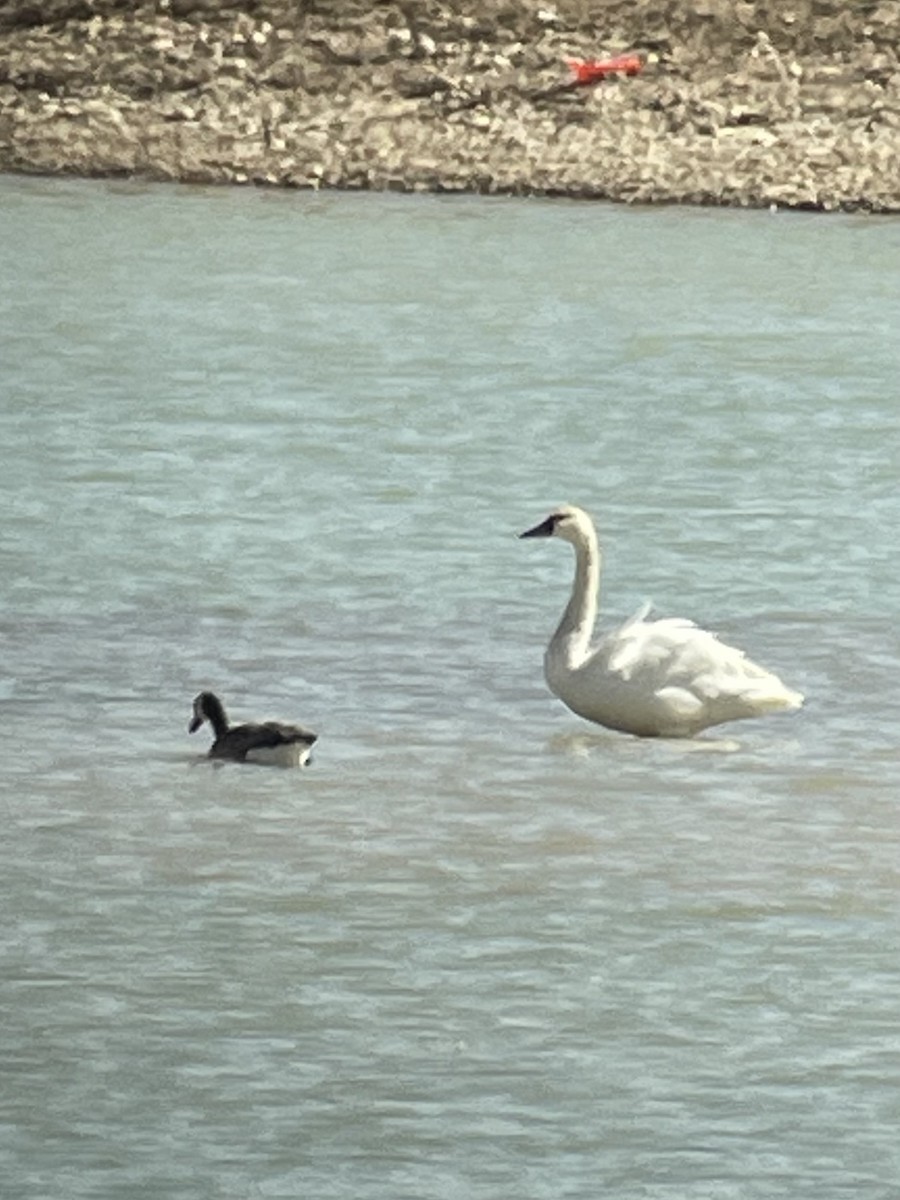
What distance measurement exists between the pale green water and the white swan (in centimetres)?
8

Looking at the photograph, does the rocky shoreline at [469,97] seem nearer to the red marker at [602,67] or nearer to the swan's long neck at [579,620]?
the red marker at [602,67]

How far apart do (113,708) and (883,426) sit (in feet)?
20.6

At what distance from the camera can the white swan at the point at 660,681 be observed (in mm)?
9609

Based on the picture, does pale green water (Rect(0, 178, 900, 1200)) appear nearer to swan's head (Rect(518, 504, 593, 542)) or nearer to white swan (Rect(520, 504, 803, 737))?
white swan (Rect(520, 504, 803, 737))

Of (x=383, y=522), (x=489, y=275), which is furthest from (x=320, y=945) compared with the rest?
(x=489, y=275)

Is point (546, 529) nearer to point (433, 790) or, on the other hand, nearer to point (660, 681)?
point (660, 681)

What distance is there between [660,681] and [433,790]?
83 centimetres

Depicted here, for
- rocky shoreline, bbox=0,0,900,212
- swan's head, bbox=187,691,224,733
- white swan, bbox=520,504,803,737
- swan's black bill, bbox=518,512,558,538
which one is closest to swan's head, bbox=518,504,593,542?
swan's black bill, bbox=518,512,558,538

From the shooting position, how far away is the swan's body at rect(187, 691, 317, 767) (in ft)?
29.9

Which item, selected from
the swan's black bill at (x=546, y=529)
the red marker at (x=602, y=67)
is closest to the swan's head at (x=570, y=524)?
the swan's black bill at (x=546, y=529)

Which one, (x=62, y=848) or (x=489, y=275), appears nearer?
(x=62, y=848)

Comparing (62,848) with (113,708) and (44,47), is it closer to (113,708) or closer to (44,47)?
(113,708)

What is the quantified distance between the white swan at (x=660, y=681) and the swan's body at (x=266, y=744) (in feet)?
2.48

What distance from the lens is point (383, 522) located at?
511 inches
